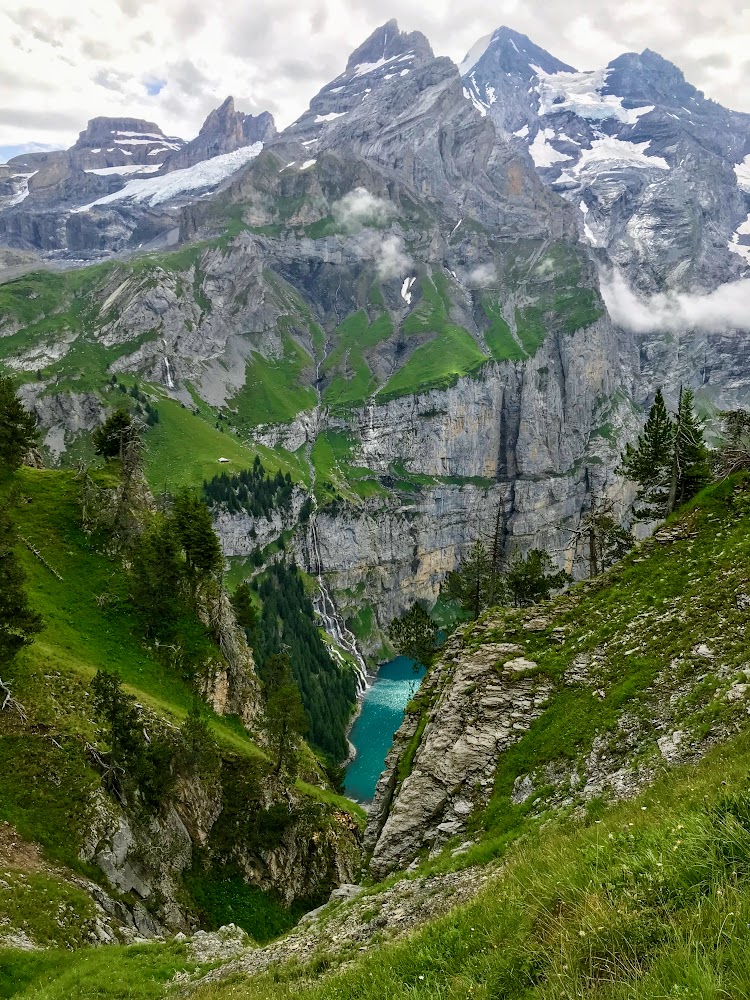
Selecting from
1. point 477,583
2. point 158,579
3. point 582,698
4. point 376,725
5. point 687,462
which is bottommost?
point 376,725

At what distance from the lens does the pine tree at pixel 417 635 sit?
186 ft

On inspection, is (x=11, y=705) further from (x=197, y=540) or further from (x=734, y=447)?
(x=734, y=447)

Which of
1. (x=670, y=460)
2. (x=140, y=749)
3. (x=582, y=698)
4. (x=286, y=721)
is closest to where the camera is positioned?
(x=582, y=698)

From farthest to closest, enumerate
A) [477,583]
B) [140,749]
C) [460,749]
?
1. [477,583]
2. [140,749]
3. [460,749]

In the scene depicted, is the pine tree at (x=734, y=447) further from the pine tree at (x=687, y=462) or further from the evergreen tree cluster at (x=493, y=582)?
the evergreen tree cluster at (x=493, y=582)

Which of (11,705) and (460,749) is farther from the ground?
(460,749)

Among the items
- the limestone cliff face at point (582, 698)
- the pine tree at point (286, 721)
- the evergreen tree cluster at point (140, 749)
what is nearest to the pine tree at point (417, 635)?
the pine tree at point (286, 721)

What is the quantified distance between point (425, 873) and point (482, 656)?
41.4ft

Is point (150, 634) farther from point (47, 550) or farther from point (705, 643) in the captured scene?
point (705, 643)

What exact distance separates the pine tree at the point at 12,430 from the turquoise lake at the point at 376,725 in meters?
66.2

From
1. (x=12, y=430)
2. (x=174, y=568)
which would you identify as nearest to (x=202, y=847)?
(x=174, y=568)

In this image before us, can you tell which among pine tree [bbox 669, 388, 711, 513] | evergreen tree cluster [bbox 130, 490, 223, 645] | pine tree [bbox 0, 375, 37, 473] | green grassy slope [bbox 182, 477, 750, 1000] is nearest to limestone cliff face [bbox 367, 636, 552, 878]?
green grassy slope [bbox 182, 477, 750, 1000]

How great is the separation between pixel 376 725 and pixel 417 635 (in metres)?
97.8

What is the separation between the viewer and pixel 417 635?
187ft
